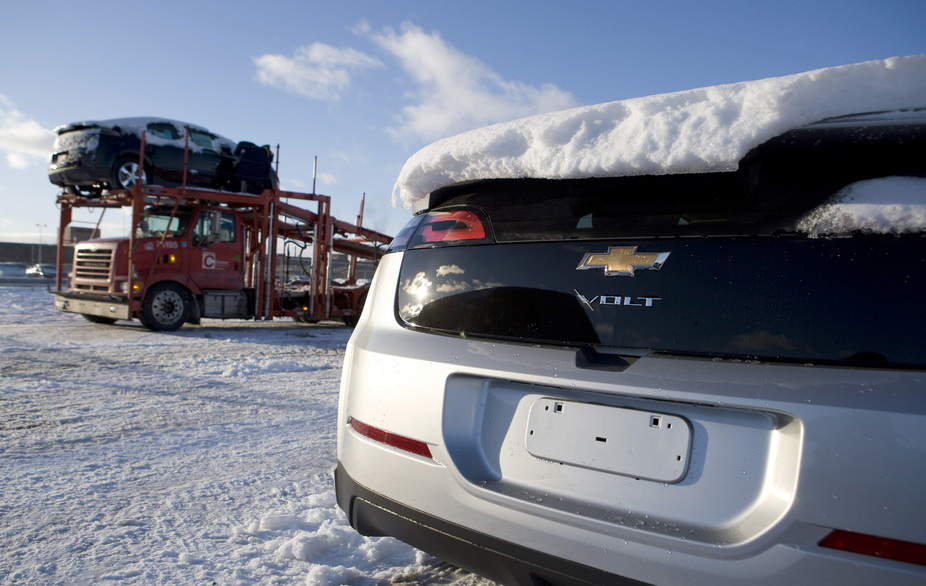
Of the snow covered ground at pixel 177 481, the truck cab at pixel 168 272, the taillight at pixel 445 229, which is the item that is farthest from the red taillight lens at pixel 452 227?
the truck cab at pixel 168 272

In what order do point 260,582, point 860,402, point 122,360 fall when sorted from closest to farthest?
point 860,402 → point 260,582 → point 122,360

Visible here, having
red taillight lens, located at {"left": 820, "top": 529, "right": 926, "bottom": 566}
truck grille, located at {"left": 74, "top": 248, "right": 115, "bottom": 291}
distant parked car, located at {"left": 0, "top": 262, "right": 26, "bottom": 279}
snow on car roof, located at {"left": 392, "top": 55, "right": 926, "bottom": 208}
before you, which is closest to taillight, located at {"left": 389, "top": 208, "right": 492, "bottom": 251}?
snow on car roof, located at {"left": 392, "top": 55, "right": 926, "bottom": 208}

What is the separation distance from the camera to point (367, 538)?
2355mm

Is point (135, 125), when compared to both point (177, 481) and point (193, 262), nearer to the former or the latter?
point (193, 262)

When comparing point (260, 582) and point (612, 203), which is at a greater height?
point (612, 203)

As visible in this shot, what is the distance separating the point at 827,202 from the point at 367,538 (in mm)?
1999

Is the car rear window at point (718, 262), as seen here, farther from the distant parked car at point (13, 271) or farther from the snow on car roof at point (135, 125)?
the distant parked car at point (13, 271)

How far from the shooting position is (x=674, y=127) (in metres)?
1.46

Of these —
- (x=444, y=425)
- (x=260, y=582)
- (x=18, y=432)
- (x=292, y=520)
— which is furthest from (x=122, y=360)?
(x=444, y=425)

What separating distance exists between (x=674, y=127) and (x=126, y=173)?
11.5m

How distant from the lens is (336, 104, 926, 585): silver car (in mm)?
1120

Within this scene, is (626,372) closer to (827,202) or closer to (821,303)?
(821,303)

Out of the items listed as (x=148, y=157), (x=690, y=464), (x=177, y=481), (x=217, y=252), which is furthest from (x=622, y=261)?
(x=148, y=157)

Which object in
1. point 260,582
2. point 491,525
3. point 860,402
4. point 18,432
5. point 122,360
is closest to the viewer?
point 860,402
